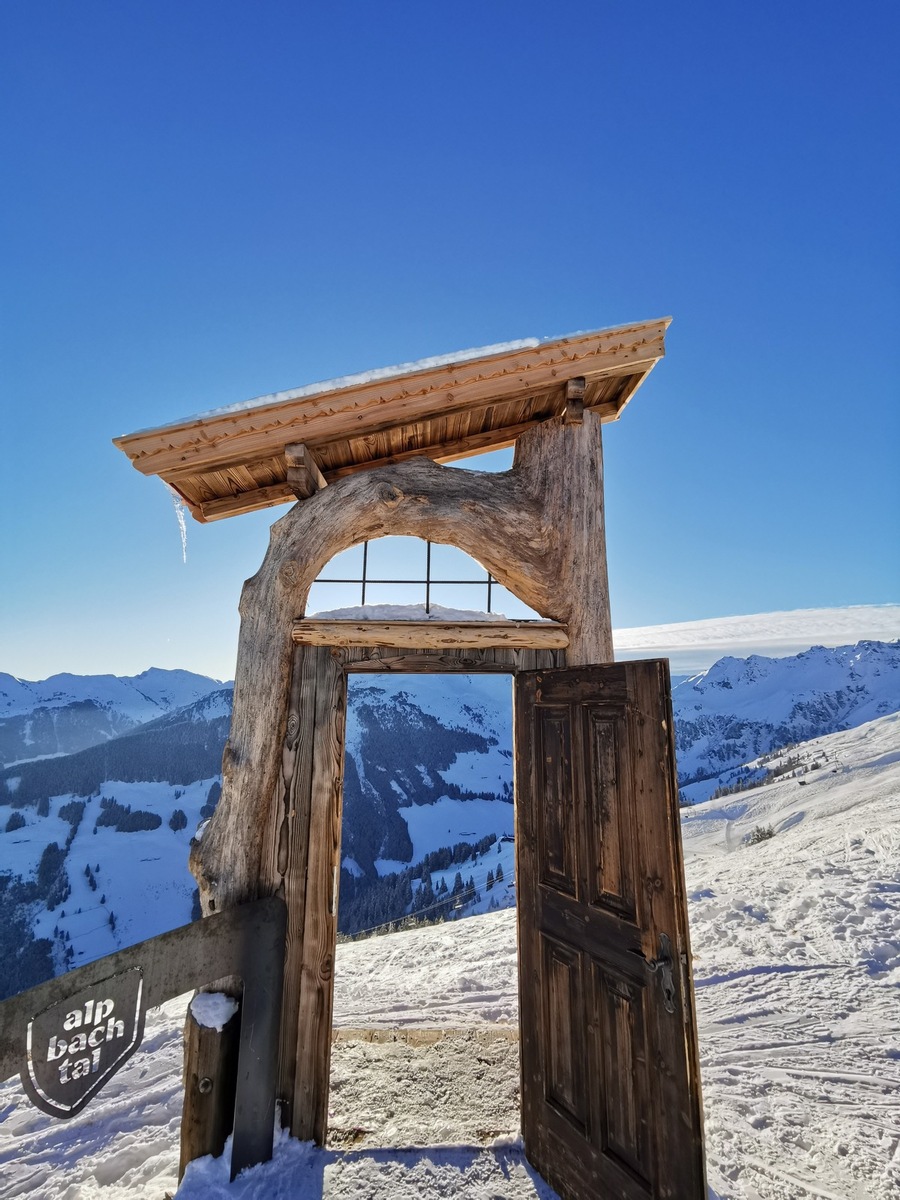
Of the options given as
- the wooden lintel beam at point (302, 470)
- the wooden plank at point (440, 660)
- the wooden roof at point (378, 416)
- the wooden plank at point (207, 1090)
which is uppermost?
the wooden roof at point (378, 416)

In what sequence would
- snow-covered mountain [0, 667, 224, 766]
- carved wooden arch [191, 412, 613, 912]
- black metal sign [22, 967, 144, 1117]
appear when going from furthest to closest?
1. snow-covered mountain [0, 667, 224, 766]
2. carved wooden arch [191, 412, 613, 912]
3. black metal sign [22, 967, 144, 1117]

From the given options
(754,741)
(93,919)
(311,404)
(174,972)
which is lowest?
(93,919)

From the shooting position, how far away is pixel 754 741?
85500 mm

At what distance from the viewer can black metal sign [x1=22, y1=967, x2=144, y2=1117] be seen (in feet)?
7.41

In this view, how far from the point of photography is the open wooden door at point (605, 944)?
94.1 inches

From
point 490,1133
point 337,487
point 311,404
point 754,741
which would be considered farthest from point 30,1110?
point 754,741

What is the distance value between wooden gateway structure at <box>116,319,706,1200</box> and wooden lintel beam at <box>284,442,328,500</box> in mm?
21

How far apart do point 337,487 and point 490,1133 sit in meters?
4.19

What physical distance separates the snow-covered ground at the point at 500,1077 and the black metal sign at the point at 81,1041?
1.02 m

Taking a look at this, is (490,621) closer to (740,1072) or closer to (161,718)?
(740,1072)

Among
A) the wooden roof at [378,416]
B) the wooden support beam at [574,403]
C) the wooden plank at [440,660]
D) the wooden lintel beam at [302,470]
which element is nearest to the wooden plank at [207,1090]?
the wooden plank at [440,660]

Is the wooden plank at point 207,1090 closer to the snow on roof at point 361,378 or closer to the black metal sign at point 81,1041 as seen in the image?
the black metal sign at point 81,1041

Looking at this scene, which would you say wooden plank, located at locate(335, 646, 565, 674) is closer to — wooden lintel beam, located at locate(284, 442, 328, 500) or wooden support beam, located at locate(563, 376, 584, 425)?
wooden lintel beam, located at locate(284, 442, 328, 500)

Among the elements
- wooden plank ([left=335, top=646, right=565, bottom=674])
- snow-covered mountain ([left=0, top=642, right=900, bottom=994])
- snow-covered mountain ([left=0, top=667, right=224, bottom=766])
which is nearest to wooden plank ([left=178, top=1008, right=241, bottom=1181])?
wooden plank ([left=335, top=646, right=565, bottom=674])
